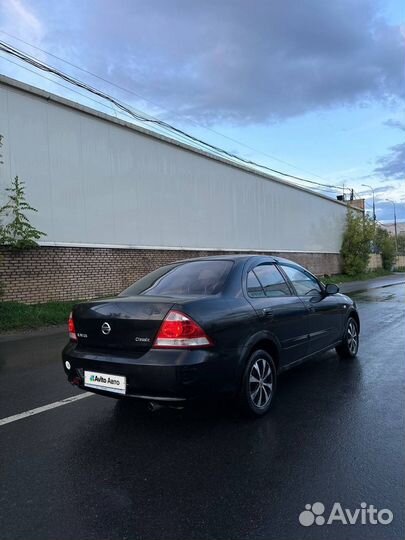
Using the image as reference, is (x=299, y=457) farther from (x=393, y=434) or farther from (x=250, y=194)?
(x=250, y=194)

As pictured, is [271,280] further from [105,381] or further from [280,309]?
[105,381]

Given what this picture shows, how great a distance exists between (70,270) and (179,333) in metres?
10.2

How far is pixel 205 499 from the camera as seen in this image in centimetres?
281

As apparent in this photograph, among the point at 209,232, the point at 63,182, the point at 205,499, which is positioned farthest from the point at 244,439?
the point at 209,232

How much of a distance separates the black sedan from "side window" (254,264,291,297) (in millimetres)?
16

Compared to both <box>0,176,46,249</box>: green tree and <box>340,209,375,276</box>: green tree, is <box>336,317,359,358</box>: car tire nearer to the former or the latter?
<box>0,176,46,249</box>: green tree

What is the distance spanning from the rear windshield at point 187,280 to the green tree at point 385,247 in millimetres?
36979

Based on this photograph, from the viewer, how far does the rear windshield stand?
429cm

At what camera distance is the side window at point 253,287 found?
4449 mm

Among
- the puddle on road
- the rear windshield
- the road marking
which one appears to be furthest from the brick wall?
the rear windshield

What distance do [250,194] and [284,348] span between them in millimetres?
19040

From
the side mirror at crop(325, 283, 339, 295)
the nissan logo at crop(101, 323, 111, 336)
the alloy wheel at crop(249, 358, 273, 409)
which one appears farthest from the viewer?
the side mirror at crop(325, 283, 339, 295)

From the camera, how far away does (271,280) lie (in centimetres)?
492

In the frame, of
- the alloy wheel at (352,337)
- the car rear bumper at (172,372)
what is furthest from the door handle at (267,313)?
the alloy wheel at (352,337)
